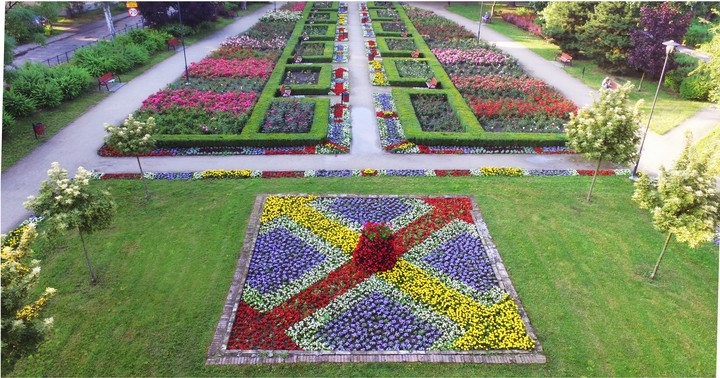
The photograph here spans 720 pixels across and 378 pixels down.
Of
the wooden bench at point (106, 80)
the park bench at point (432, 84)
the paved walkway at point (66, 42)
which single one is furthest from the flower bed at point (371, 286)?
the paved walkway at point (66, 42)

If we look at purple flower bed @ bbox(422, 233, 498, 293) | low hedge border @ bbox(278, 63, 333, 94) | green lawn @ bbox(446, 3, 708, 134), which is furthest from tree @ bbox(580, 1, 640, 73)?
purple flower bed @ bbox(422, 233, 498, 293)

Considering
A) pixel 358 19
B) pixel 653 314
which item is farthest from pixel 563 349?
pixel 358 19

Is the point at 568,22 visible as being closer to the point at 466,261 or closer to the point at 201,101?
the point at 201,101

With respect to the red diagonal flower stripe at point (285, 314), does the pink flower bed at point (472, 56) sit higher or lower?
higher

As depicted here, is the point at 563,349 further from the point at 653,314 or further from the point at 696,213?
the point at 696,213

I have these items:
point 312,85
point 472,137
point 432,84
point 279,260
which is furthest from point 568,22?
point 279,260

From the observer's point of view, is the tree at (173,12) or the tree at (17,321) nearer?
the tree at (17,321)

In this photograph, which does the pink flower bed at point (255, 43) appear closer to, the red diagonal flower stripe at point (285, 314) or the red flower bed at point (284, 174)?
the red flower bed at point (284, 174)
